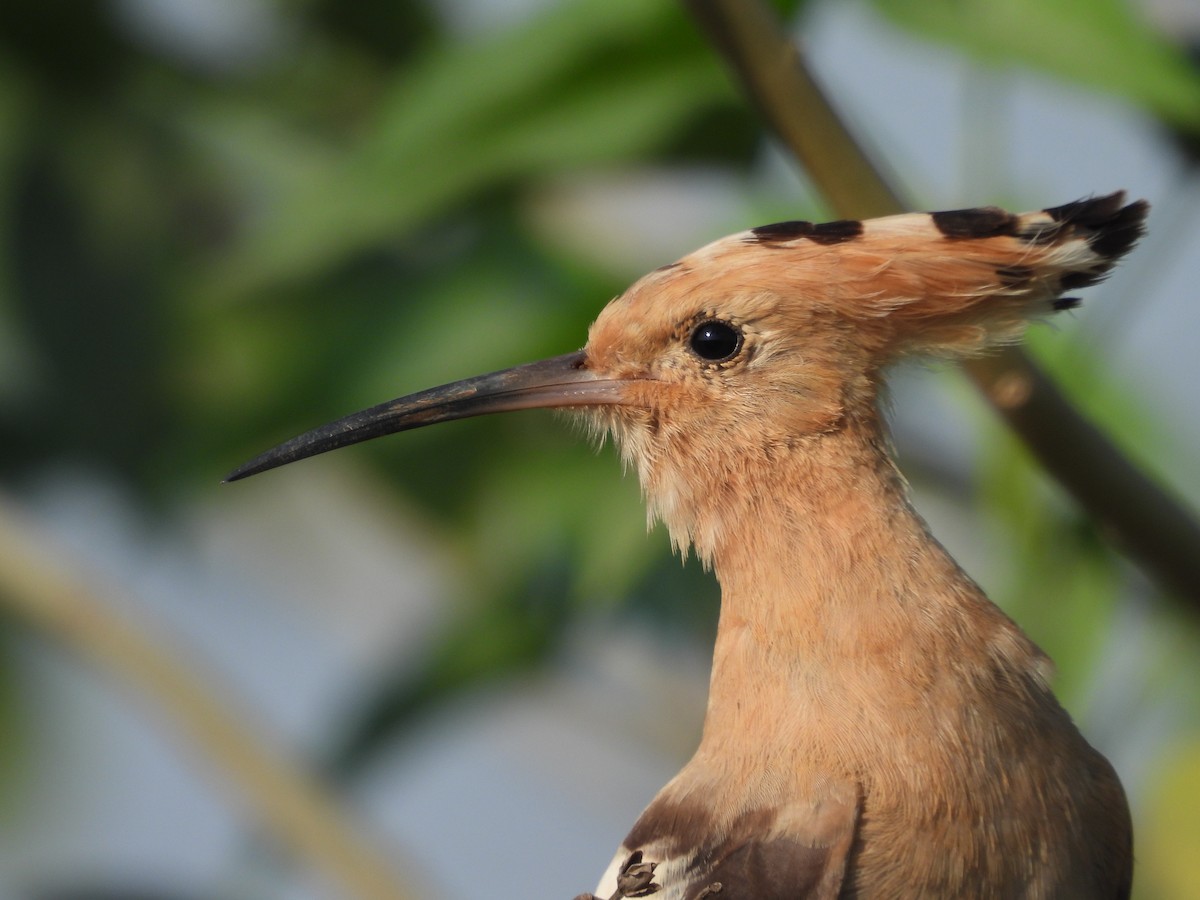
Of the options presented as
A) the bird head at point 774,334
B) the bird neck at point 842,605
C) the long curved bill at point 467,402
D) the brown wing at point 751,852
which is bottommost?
the brown wing at point 751,852

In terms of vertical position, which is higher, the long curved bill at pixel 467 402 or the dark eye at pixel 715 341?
the long curved bill at pixel 467 402

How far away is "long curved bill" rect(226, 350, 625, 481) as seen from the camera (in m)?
1.38

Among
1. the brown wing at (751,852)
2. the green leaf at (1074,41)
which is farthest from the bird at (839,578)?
the green leaf at (1074,41)

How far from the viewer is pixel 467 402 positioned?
1.39 meters

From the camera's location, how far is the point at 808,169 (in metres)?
1.17

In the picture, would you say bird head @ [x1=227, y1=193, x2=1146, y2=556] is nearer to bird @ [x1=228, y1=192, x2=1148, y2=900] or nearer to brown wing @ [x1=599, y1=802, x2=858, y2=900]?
bird @ [x1=228, y1=192, x2=1148, y2=900]

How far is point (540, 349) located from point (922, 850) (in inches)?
32.4

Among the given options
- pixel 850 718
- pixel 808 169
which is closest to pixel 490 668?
pixel 850 718

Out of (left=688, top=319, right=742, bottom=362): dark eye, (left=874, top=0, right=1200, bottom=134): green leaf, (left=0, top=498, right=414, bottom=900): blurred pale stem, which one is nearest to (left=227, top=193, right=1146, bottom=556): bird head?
(left=688, top=319, right=742, bottom=362): dark eye

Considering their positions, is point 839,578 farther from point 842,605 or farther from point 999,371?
point 999,371

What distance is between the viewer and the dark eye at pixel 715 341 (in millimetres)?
1328

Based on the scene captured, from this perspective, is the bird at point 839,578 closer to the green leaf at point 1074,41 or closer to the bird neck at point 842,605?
the bird neck at point 842,605

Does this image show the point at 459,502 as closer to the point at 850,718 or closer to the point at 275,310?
the point at 275,310

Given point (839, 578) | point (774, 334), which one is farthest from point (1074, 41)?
point (839, 578)
